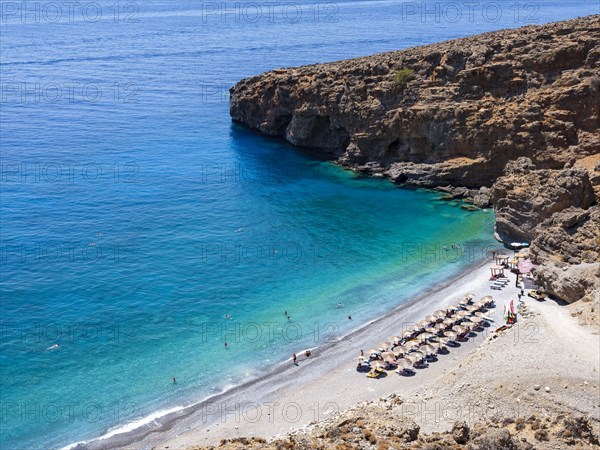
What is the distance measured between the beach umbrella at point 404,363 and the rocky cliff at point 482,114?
20.2m

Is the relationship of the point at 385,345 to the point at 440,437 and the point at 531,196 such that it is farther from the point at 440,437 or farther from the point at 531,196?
the point at 440,437

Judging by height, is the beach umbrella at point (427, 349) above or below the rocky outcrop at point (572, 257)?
below

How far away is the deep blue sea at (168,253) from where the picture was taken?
44031mm

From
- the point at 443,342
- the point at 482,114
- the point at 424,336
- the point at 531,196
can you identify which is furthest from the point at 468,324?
the point at 482,114

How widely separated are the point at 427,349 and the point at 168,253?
2755cm

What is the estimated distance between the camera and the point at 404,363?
142 ft

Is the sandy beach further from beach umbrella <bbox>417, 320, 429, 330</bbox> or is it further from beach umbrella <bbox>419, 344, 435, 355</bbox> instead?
beach umbrella <bbox>417, 320, 429, 330</bbox>

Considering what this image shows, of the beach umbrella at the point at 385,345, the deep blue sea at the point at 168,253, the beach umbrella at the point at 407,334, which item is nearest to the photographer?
the deep blue sea at the point at 168,253

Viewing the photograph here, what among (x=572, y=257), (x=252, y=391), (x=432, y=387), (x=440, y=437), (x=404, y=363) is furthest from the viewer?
(x=572, y=257)

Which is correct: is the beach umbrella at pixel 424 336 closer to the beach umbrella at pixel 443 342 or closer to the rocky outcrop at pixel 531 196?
the beach umbrella at pixel 443 342

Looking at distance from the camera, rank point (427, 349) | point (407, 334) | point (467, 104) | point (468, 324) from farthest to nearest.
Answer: point (467, 104)
point (468, 324)
point (407, 334)
point (427, 349)

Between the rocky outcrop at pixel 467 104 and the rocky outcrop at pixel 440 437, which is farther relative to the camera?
the rocky outcrop at pixel 467 104

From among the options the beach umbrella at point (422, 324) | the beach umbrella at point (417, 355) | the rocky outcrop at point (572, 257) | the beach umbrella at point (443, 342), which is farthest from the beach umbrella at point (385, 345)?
the rocky outcrop at point (572, 257)

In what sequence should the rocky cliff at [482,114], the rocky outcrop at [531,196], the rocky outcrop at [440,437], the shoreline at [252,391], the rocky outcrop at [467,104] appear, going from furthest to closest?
the rocky outcrop at [467,104] < the rocky cliff at [482,114] < the rocky outcrop at [531,196] < the shoreline at [252,391] < the rocky outcrop at [440,437]
